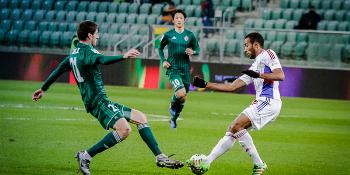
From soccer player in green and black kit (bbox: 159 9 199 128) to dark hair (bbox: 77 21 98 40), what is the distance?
6.13m

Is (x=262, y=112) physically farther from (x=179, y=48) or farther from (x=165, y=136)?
(x=179, y=48)

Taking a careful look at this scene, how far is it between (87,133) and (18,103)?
580 centimetres

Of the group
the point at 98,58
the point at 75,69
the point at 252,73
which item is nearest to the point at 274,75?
the point at 252,73

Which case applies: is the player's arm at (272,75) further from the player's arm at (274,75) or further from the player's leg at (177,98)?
the player's leg at (177,98)

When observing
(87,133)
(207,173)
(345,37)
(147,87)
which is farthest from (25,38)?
(207,173)

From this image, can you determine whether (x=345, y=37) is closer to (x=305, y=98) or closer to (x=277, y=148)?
(x=305, y=98)

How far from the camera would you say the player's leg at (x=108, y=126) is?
927 centimetres

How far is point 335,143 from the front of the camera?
45.8 feet

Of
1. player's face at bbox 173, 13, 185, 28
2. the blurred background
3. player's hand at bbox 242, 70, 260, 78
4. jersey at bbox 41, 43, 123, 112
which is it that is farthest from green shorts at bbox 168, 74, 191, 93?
the blurred background

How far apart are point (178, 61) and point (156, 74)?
10.9 metres

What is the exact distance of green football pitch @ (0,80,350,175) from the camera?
10.5 metres

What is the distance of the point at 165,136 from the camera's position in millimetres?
13930

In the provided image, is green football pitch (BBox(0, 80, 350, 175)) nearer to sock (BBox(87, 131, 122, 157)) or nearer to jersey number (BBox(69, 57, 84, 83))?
sock (BBox(87, 131, 122, 157))

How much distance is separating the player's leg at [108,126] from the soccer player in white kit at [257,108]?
1.06 m
